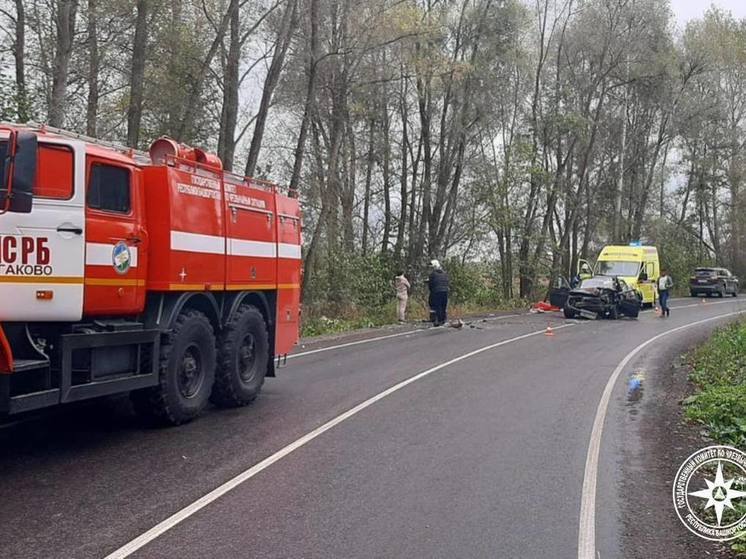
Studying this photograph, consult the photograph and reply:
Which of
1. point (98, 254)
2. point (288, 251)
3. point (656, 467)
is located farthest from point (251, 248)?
point (656, 467)

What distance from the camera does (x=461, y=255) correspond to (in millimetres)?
35094

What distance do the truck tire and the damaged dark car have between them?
2089cm

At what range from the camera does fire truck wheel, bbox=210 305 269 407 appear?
968cm

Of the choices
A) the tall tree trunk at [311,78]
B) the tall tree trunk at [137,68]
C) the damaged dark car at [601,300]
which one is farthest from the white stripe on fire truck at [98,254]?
the damaged dark car at [601,300]

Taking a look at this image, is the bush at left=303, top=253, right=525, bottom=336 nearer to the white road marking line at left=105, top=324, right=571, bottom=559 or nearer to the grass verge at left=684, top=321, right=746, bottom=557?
the grass verge at left=684, top=321, right=746, bottom=557

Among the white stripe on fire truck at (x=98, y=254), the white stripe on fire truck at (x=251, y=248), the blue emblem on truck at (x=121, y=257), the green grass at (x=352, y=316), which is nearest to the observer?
the white stripe on fire truck at (x=98, y=254)

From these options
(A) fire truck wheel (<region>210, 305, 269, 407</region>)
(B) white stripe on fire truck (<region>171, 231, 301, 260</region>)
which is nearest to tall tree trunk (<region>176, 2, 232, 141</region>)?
(B) white stripe on fire truck (<region>171, 231, 301, 260</region>)

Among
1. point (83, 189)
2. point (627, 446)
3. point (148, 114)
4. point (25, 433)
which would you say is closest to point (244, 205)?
point (83, 189)

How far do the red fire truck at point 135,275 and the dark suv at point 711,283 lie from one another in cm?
4093

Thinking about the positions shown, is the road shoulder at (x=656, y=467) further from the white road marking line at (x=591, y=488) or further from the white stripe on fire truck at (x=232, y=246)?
the white stripe on fire truck at (x=232, y=246)

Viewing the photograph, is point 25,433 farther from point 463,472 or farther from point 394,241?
point 394,241

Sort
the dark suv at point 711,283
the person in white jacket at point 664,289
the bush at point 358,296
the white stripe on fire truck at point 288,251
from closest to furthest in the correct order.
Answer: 1. the white stripe on fire truck at point 288,251
2. the bush at point 358,296
3. the person in white jacket at point 664,289
4. the dark suv at point 711,283

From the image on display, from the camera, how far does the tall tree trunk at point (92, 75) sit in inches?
685

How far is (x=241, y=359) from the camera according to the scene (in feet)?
33.1
